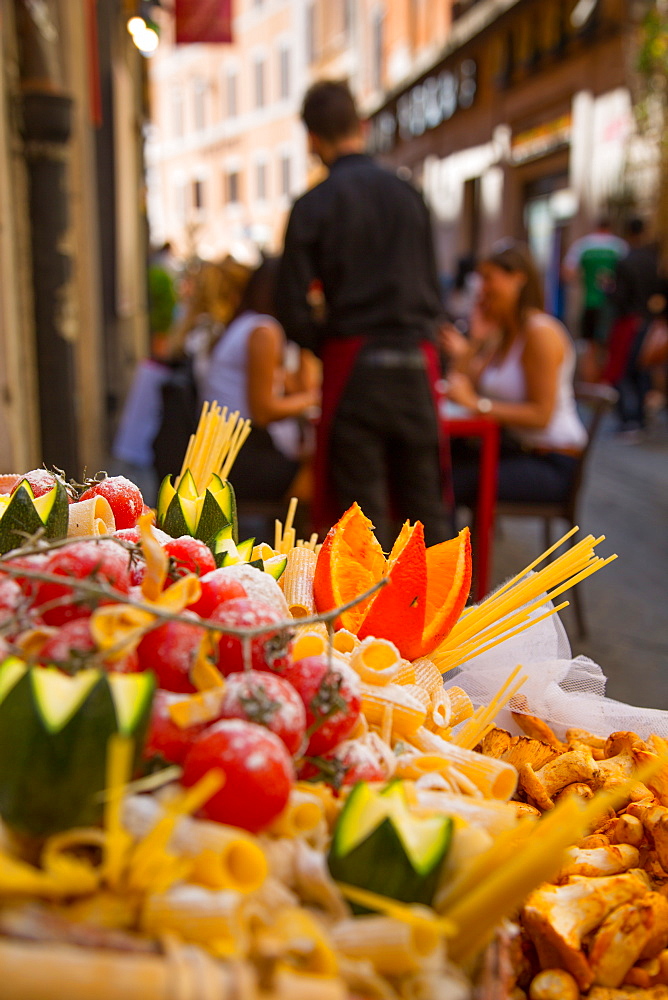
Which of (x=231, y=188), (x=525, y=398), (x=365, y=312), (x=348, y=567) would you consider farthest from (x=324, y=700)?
(x=231, y=188)

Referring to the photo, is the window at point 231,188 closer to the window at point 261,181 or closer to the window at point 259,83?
the window at point 261,181

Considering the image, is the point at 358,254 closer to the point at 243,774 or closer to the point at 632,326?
the point at 243,774

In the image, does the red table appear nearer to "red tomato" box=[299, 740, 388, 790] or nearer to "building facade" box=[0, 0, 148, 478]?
"building facade" box=[0, 0, 148, 478]

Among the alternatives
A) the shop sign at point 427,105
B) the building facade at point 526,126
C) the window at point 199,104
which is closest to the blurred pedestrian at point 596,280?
the building facade at point 526,126

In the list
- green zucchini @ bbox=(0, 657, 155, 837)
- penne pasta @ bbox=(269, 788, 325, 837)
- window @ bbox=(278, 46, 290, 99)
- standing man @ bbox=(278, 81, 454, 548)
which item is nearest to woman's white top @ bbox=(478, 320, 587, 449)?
standing man @ bbox=(278, 81, 454, 548)

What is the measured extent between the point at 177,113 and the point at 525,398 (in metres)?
37.3

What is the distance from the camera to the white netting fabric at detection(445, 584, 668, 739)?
1321 mm

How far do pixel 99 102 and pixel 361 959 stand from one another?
705 centimetres

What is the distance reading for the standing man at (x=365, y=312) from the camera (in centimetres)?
325

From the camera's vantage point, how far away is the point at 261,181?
3291cm

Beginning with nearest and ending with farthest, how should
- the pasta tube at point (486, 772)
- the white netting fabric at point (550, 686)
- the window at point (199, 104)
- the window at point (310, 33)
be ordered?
the pasta tube at point (486, 772) < the white netting fabric at point (550, 686) < the window at point (310, 33) < the window at point (199, 104)

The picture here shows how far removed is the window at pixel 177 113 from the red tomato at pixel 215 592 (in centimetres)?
3979

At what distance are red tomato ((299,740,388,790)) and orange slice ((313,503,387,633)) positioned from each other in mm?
306

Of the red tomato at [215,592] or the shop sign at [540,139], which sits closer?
the red tomato at [215,592]
